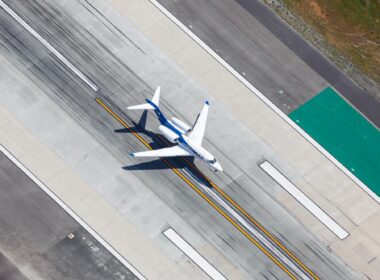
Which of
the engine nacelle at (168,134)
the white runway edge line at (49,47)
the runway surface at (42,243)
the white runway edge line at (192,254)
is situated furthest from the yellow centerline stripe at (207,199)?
the runway surface at (42,243)

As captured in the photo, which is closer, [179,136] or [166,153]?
[179,136]

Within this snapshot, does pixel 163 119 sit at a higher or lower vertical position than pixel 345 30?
lower

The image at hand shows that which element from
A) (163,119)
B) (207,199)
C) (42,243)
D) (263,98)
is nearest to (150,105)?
(163,119)

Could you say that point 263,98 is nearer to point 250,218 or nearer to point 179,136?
point 179,136

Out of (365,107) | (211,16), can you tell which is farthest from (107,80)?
(365,107)

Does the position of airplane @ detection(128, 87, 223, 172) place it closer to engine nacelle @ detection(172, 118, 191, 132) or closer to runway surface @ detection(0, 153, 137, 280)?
engine nacelle @ detection(172, 118, 191, 132)

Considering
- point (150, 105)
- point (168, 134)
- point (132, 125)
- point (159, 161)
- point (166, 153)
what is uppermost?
point (150, 105)

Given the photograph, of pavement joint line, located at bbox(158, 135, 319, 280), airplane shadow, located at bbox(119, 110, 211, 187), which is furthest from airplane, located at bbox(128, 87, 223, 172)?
pavement joint line, located at bbox(158, 135, 319, 280)
